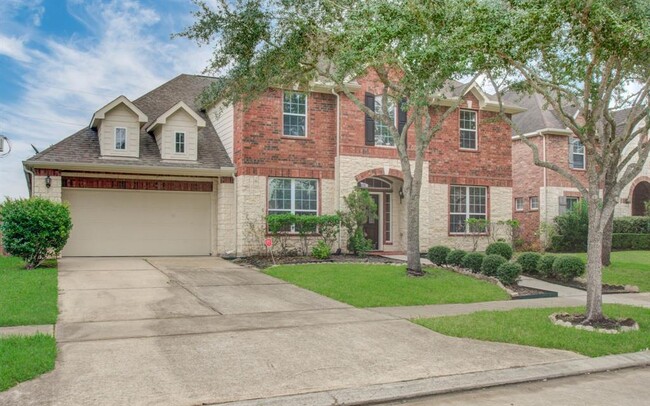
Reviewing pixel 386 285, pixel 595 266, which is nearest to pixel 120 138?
pixel 386 285

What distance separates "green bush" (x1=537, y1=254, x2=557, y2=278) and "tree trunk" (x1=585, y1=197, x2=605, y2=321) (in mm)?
6275

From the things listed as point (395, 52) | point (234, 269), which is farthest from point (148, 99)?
point (395, 52)

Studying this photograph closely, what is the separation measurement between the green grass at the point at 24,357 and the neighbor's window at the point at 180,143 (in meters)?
12.1

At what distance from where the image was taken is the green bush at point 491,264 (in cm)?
1403

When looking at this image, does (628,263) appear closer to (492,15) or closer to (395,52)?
(395,52)

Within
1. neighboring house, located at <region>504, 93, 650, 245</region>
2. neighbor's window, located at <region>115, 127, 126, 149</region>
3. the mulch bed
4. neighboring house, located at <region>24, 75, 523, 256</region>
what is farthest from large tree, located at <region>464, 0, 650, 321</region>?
neighboring house, located at <region>504, 93, 650, 245</region>

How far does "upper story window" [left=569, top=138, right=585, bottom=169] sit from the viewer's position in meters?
25.8

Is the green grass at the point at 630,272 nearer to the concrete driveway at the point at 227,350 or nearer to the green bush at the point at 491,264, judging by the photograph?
the green bush at the point at 491,264

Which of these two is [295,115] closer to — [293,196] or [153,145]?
[293,196]

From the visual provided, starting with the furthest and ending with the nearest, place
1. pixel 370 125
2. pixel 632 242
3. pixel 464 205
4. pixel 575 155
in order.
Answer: pixel 575 155 < pixel 632 242 < pixel 464 205 < pixel 370 125

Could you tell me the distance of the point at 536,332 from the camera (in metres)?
8.50

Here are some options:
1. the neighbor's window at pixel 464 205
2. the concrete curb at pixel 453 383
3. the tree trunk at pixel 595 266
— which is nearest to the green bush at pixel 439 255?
the neighbor's window at pixel 464 205

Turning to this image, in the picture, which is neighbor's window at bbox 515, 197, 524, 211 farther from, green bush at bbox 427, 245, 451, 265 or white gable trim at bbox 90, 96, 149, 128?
white gable trim at bbox 90, 96, 149, 128

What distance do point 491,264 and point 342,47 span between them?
251 inches
